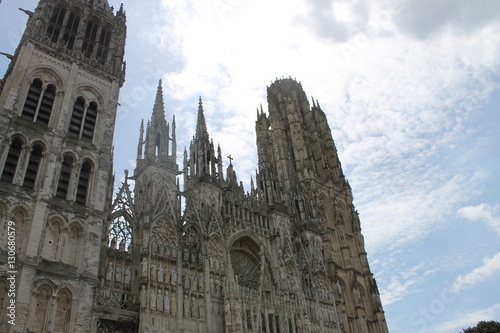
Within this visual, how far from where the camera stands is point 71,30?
28953mm

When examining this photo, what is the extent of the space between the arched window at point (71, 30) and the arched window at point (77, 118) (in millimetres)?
4453

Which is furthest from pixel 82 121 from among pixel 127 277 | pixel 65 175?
pixel 127 277

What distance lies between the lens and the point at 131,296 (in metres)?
22.1

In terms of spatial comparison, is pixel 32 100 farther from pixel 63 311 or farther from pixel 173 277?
pixel 173 277

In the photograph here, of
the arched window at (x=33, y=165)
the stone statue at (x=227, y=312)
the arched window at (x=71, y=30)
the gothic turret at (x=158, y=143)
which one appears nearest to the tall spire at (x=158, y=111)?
the gothic turret at (x=158, y=143)

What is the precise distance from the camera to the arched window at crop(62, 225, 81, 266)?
2019 centimetres

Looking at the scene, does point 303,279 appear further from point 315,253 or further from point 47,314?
point 47,314

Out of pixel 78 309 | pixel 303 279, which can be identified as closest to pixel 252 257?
pixel 303 279

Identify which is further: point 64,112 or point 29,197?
point 64,112

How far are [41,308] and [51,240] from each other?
3245 millimetres

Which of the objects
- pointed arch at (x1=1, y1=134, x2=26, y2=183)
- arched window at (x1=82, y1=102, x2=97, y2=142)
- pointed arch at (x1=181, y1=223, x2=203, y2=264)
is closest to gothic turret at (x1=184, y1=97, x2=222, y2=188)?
pointed arch at (x1=181, y1=223, x2=203, y2=264)

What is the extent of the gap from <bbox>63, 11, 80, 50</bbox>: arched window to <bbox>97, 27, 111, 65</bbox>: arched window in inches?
69.4

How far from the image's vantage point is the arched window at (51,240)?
19688 mm

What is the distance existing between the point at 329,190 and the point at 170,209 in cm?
2199
